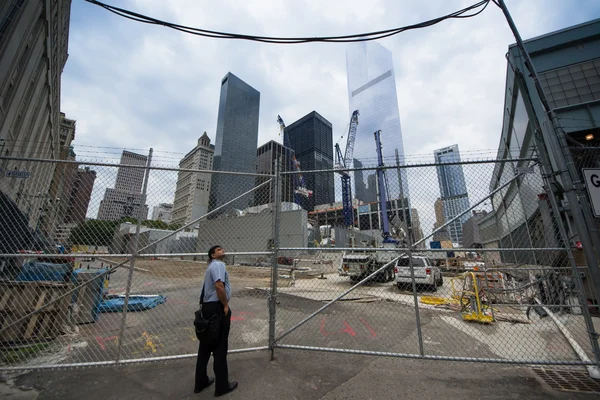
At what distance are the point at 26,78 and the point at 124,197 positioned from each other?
13.2 m

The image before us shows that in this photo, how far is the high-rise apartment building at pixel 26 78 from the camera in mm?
8867


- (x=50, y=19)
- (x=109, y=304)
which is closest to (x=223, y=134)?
(x=50, y=19)

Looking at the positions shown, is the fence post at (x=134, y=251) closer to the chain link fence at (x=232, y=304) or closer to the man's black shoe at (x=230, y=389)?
the chain link fence at (x=232, y=304)

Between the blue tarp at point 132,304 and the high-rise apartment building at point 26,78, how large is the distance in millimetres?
3199

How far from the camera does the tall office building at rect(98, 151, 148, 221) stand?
4391 millimetres

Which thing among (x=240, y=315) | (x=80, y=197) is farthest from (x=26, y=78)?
(x=240, y=315)

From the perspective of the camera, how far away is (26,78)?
11.4 metres

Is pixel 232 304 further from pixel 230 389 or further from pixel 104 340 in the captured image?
pixel 230 389

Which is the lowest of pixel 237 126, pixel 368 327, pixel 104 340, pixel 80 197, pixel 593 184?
pixel 368 327

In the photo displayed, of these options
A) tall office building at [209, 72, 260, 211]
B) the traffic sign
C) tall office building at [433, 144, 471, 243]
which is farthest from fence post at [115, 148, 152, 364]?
tall office building at [209, 72, 260, 211]

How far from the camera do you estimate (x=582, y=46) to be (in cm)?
1159

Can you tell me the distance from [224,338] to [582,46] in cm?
1931

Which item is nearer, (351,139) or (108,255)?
(108,255)

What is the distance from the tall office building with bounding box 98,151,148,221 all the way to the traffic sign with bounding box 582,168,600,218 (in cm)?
689
